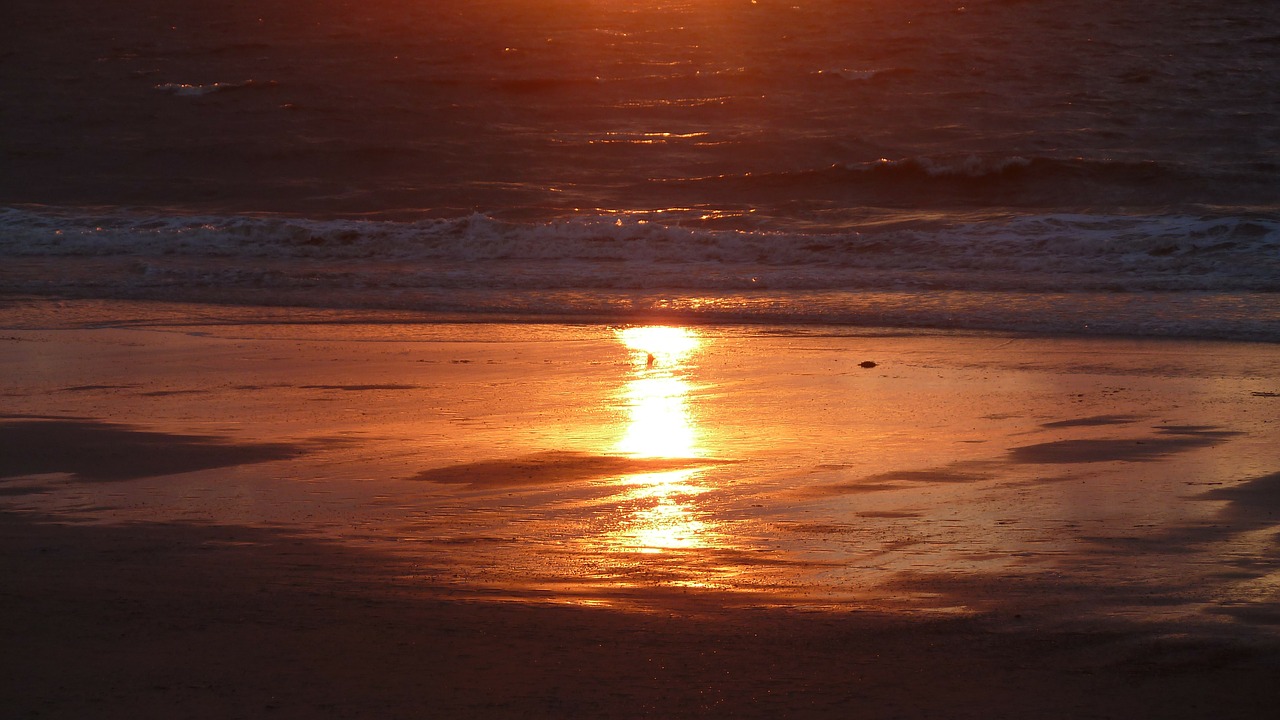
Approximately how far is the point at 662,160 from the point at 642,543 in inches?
596

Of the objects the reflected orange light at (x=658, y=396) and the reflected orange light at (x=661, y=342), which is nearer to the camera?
the reflected orange light at (x=658, y=396)

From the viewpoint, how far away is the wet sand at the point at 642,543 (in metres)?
2.37

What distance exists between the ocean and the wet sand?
2.92 m

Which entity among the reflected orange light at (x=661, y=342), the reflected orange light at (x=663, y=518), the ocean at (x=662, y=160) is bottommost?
the reflected orange light at (x=661, y=342)

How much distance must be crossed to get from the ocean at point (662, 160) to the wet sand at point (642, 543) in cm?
292

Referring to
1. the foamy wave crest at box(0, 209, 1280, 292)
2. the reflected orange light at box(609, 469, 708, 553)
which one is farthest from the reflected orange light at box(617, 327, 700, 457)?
the foamy wave crest at box(0, 209, 1280, 292)

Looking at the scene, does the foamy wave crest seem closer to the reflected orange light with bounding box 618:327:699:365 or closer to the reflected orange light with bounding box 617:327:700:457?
the reflected orange light with bounding box 618:327:699:365

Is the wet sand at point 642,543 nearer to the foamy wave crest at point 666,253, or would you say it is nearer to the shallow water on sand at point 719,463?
the shallow water on sand at point 719,463

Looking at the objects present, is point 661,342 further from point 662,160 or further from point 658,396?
point 662,160

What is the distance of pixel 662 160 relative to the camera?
18.1 metres

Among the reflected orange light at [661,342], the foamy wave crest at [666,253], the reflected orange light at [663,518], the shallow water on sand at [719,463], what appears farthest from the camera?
the foamy wave crest at [666,253]

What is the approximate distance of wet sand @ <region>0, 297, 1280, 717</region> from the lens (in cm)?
237

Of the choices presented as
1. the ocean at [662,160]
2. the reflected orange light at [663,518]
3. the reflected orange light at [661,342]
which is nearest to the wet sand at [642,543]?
the reflected orange light at [663,518]

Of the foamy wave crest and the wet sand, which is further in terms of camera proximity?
the foamy wave crest
